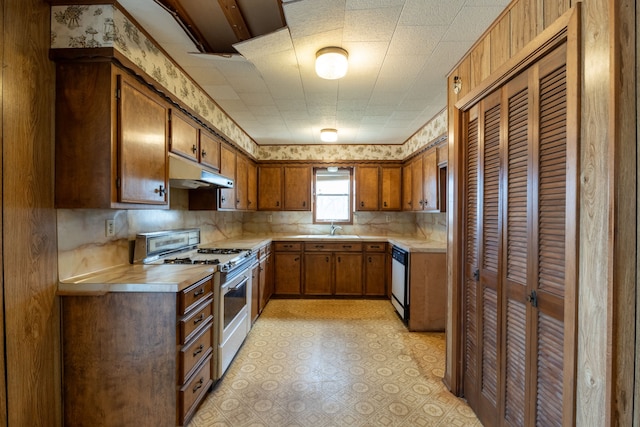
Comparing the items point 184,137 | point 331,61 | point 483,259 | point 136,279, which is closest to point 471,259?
point 483,259

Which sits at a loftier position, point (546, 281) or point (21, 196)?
point (21, 196)

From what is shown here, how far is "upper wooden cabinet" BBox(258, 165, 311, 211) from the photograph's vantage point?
15.5ft

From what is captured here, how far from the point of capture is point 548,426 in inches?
49.2

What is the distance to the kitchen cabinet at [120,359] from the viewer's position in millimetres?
1619

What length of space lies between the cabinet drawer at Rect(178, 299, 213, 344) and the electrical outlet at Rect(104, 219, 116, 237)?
0.80 meters

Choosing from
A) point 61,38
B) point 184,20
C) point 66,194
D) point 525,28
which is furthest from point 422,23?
point 66,194

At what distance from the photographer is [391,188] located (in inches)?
183

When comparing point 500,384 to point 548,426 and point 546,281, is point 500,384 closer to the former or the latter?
point 548,426

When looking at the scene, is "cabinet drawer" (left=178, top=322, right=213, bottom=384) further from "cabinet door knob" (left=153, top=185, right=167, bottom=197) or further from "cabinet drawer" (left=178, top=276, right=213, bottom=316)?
"cabinet door knob" (left=153, top=185, right=167, bottom=197)

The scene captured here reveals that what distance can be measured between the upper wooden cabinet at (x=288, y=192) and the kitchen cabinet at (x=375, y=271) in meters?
1.27

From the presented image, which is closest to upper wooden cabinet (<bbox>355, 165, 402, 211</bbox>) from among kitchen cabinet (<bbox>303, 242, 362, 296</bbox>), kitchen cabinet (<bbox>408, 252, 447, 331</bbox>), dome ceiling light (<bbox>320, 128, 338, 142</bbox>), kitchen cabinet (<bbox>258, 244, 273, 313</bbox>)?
kitchen cabinet (<bbox>303, 242, 362, 296</bbox>)

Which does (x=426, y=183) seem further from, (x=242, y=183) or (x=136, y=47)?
(x=136, y=47)

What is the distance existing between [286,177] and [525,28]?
12.2 feet

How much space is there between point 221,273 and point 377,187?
3.12 metres
